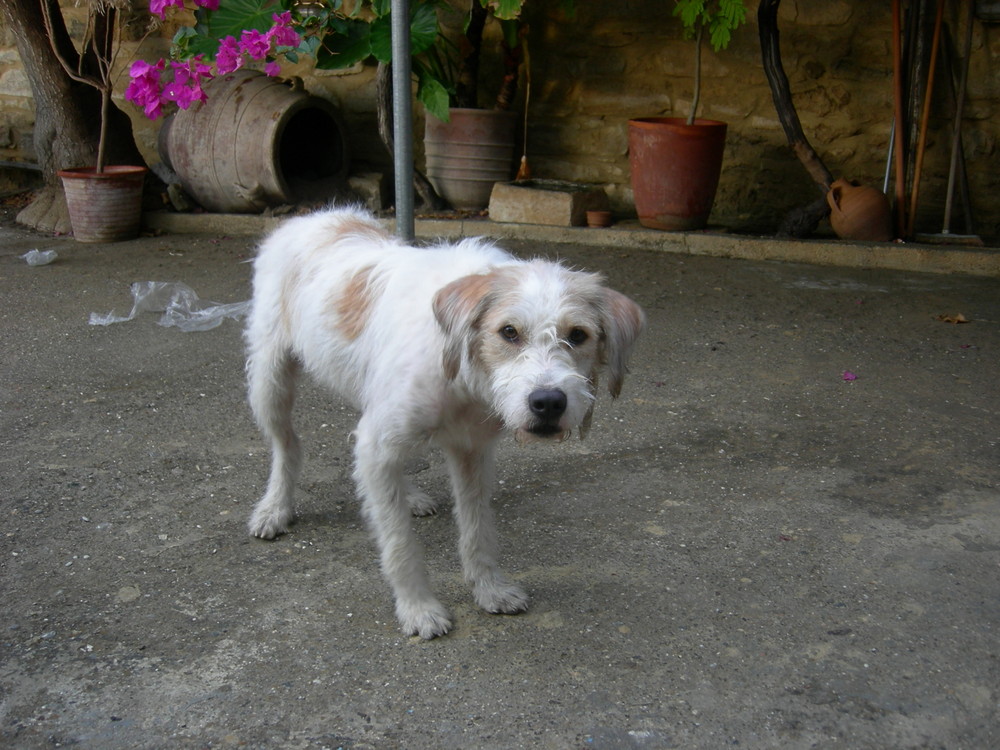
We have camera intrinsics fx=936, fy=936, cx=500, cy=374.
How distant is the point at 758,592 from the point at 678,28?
6106 mm

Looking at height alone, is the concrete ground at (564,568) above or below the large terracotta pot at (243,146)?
below

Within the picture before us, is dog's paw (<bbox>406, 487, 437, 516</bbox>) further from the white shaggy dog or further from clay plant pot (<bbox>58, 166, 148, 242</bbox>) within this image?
clay plant pot (<bbox>58, 166, 148, 242</bbox>)

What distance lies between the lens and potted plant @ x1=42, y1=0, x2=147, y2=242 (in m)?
7.36

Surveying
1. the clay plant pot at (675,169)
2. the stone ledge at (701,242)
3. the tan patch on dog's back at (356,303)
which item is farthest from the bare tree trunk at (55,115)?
the tan patch on dog's back at (356,303)

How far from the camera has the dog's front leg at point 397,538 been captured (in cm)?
277

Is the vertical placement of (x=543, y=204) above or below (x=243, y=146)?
below

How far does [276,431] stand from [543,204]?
4.67 m

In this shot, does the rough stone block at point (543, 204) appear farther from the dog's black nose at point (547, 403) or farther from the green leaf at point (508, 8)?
the dog's black nose at point (547, 403)

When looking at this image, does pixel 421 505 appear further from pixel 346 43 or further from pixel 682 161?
pixel 346 43

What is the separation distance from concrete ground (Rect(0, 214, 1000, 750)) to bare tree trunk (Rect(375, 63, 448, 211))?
3.24 metres

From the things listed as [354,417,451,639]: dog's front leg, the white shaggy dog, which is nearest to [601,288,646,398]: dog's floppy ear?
the white shaggy dog

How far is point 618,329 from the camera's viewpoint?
2.55 meters

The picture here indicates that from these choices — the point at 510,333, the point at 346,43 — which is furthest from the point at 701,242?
the point at 510,333

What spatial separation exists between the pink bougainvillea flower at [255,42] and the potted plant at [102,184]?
1515mm
